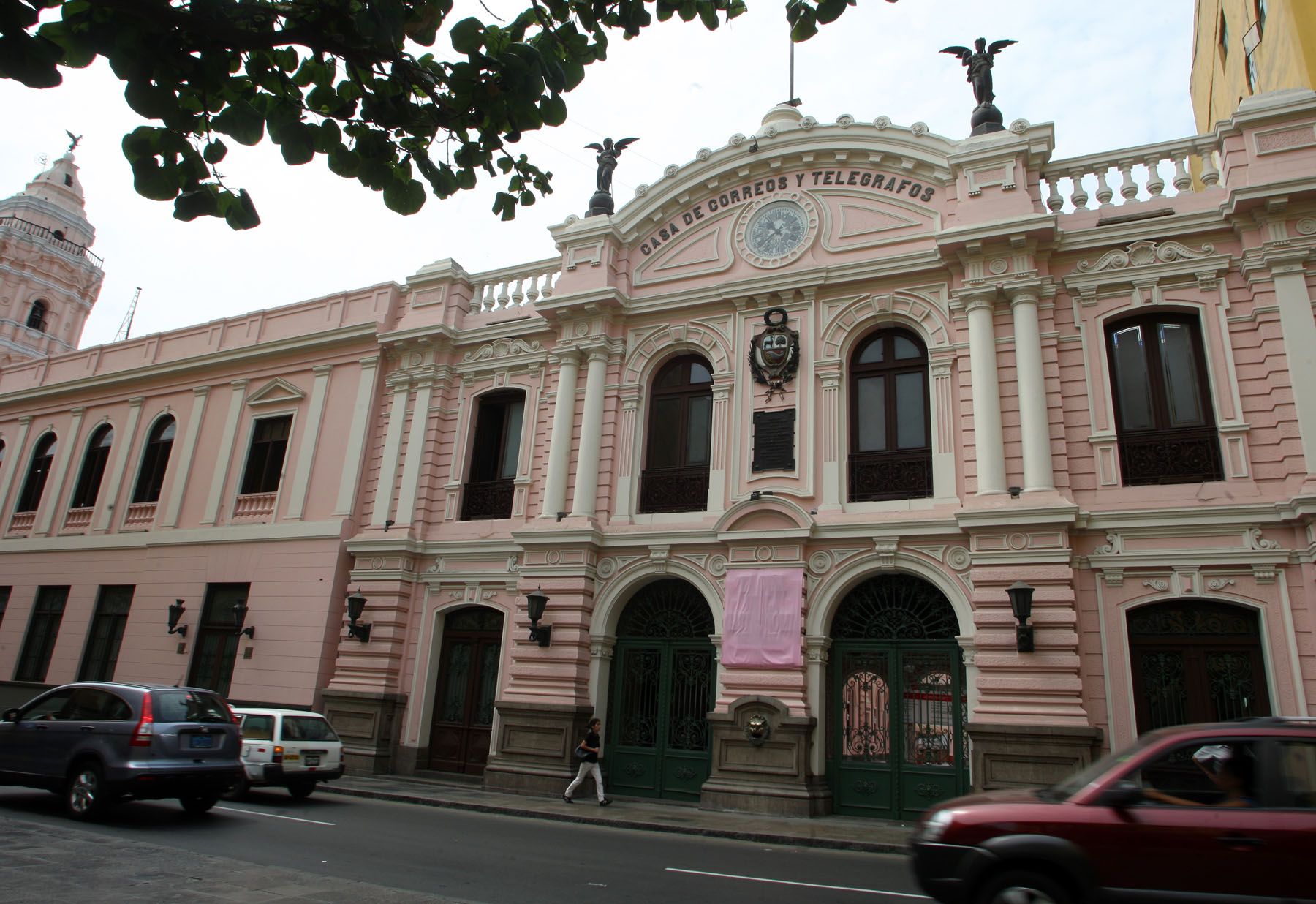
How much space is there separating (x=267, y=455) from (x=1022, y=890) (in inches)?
743

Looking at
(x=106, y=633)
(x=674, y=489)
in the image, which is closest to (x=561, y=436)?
(x=674, y=489)

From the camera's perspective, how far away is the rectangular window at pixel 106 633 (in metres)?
20.9

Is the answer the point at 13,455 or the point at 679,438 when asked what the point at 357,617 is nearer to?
the point at 679,438

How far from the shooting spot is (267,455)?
804 inches

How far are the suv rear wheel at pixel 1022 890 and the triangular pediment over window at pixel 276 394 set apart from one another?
18265mm

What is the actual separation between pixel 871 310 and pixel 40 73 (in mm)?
12688

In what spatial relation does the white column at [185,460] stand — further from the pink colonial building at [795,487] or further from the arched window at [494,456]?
the arched window at [494,456]

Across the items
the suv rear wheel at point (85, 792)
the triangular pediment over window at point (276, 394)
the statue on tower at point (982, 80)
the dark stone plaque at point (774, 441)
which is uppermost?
the statue on tower at point (982, 80)

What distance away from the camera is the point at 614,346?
1714cm

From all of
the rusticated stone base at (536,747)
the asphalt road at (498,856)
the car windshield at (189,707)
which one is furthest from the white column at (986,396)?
the car windshield at (189,707)

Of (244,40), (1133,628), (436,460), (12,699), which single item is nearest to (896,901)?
(1133,628)

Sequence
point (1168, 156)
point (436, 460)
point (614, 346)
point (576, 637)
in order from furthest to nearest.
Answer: point (436, 460) → point (614, 346) → point (576, 637) → point (1168, 156)

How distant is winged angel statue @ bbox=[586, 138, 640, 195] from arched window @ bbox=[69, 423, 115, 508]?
14815 millimetres

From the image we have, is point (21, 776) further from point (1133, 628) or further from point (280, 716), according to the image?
point (1133, 628)
